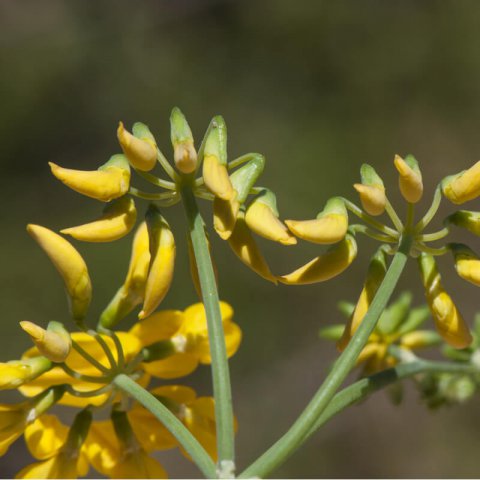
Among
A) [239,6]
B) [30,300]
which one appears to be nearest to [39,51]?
[239,6]

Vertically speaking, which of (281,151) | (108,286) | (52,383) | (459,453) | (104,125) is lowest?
(459,453)

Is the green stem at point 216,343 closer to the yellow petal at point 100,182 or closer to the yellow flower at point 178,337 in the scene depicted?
the yellow petal at point 100,182

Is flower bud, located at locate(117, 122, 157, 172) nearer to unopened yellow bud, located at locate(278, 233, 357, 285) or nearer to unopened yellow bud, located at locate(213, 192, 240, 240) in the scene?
unopened yellow bud, located at locate(213, 192, 240, 240)

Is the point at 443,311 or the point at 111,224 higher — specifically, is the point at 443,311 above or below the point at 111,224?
below

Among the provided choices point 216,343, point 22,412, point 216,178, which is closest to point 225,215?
point 216,178

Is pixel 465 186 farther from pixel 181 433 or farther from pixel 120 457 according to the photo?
pixel 120 457

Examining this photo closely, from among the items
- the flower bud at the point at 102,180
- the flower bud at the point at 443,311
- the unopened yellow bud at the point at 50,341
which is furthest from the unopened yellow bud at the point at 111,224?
the flower bud at the point at 443,311

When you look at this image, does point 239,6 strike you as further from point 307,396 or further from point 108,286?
point 307,396
